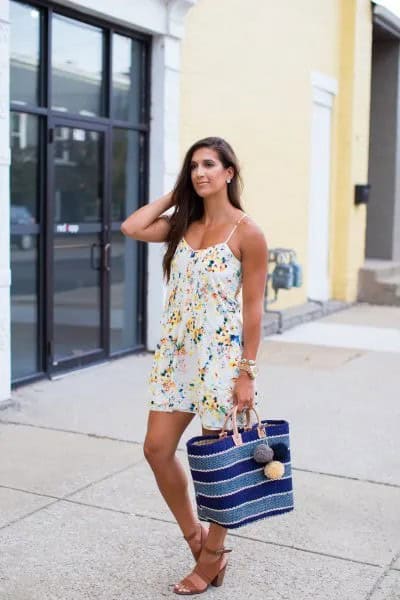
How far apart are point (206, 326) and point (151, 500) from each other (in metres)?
1.52

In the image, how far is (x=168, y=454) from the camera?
3.56 metres

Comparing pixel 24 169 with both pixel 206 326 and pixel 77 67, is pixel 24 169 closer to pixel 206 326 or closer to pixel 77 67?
pixel 77 67

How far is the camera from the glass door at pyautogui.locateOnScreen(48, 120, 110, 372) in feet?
24.2

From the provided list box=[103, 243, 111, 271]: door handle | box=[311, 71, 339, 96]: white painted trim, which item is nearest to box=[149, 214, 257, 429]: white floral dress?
box=[103, 243, 111, 271]: door handle

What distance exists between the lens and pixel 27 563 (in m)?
3.91

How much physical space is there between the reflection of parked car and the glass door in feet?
0.65

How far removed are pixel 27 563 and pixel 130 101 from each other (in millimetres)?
5216

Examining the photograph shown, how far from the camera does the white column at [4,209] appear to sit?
630 centimetres

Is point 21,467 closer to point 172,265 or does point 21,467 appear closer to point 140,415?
point 140,415

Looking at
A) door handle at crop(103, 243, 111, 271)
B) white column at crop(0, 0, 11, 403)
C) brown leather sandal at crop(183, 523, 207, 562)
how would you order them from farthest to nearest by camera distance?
door handle at crop(103, 243, 111, 271), white column at crop(0, 0, 11, 403), brown leather sandal at crop(183, 523, 207, 562)

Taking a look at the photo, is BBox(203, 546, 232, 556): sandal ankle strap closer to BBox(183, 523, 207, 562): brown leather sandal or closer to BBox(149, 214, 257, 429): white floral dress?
BBox(183, 523, 207, 562): brown leather sandal

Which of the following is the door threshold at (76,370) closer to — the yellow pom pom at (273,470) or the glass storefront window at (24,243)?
the glass storefront window at (24,243)

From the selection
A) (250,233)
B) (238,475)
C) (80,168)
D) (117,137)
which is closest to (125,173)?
(117,137)

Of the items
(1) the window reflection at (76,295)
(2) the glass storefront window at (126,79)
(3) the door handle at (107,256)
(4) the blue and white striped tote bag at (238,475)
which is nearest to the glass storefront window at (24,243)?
(1) the window reflection at (76,295)
